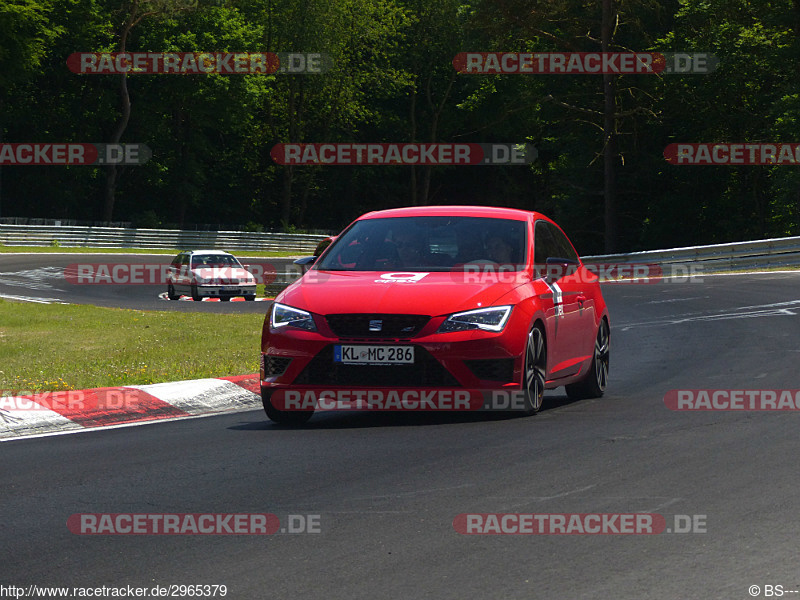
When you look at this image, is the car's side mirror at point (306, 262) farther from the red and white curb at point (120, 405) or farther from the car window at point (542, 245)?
the car window at point (542, 245)

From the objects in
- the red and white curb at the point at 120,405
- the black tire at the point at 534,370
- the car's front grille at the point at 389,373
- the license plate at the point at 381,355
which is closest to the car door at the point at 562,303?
the black tire at the point at 534,370

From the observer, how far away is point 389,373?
8789mm

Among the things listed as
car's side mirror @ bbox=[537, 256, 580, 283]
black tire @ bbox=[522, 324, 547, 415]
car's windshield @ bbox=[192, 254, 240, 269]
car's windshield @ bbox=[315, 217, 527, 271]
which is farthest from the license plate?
car's windshield @ bbox=[192, 254, 240, 269]

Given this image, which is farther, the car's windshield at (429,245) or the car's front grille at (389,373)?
the car's windshield at (429,245)

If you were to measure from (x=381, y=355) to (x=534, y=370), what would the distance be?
1.36m

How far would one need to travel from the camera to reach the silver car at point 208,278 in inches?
1356

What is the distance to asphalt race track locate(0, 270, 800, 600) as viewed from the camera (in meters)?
4.93

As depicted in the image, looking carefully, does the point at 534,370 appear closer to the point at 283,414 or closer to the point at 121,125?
the point at 283,414

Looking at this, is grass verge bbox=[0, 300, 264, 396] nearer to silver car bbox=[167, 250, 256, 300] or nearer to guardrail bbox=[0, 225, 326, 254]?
silver car bbox=[167, 250, 256, 300]

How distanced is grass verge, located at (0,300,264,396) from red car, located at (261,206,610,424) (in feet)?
9.92

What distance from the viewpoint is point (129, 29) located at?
69.3 meters

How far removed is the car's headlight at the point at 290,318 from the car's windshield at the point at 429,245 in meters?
0.83

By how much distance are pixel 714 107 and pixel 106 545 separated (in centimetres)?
5383

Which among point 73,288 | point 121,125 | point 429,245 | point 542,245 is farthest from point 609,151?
point 429,245
